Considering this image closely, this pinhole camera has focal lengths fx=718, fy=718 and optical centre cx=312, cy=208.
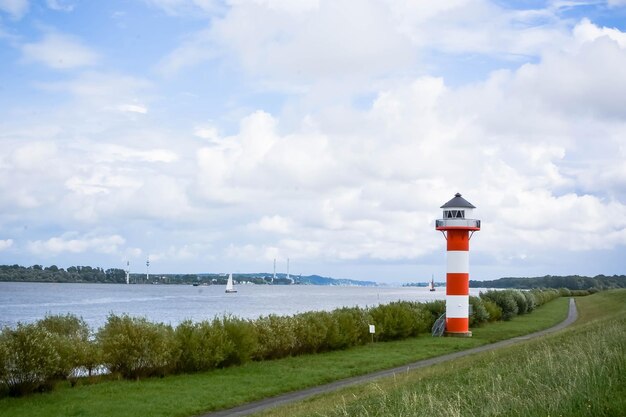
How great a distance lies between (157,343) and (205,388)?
245 centimetres

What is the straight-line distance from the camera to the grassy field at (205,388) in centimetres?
1628

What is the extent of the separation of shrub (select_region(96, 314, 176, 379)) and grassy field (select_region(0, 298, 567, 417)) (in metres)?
0.55

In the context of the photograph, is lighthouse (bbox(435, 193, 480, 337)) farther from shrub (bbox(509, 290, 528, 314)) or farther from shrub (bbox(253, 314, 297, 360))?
shrub (bbox(509, 290, 528, 314))

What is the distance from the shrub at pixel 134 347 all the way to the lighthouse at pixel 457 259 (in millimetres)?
18216

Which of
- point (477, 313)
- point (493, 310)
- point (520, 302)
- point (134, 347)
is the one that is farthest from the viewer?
point (520, 302)

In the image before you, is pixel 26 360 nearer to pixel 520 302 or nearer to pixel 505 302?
pixel 505 302

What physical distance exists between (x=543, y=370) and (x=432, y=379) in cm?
423

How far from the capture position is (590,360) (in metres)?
12.3

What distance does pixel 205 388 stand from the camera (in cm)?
1914

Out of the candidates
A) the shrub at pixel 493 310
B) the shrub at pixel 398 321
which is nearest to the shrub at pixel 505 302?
the shrub at pixel 493 310

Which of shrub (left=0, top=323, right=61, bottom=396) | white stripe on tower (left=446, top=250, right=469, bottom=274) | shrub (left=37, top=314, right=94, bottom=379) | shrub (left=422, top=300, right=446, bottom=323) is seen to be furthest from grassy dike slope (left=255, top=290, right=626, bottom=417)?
shrub (left=422, top=300, right=446, bottom=323)

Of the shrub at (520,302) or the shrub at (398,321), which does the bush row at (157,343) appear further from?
the shrub at (520,302)

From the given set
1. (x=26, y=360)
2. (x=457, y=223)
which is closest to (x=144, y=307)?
(x=457, y=223)

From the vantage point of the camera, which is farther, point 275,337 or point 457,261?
point 457,261
